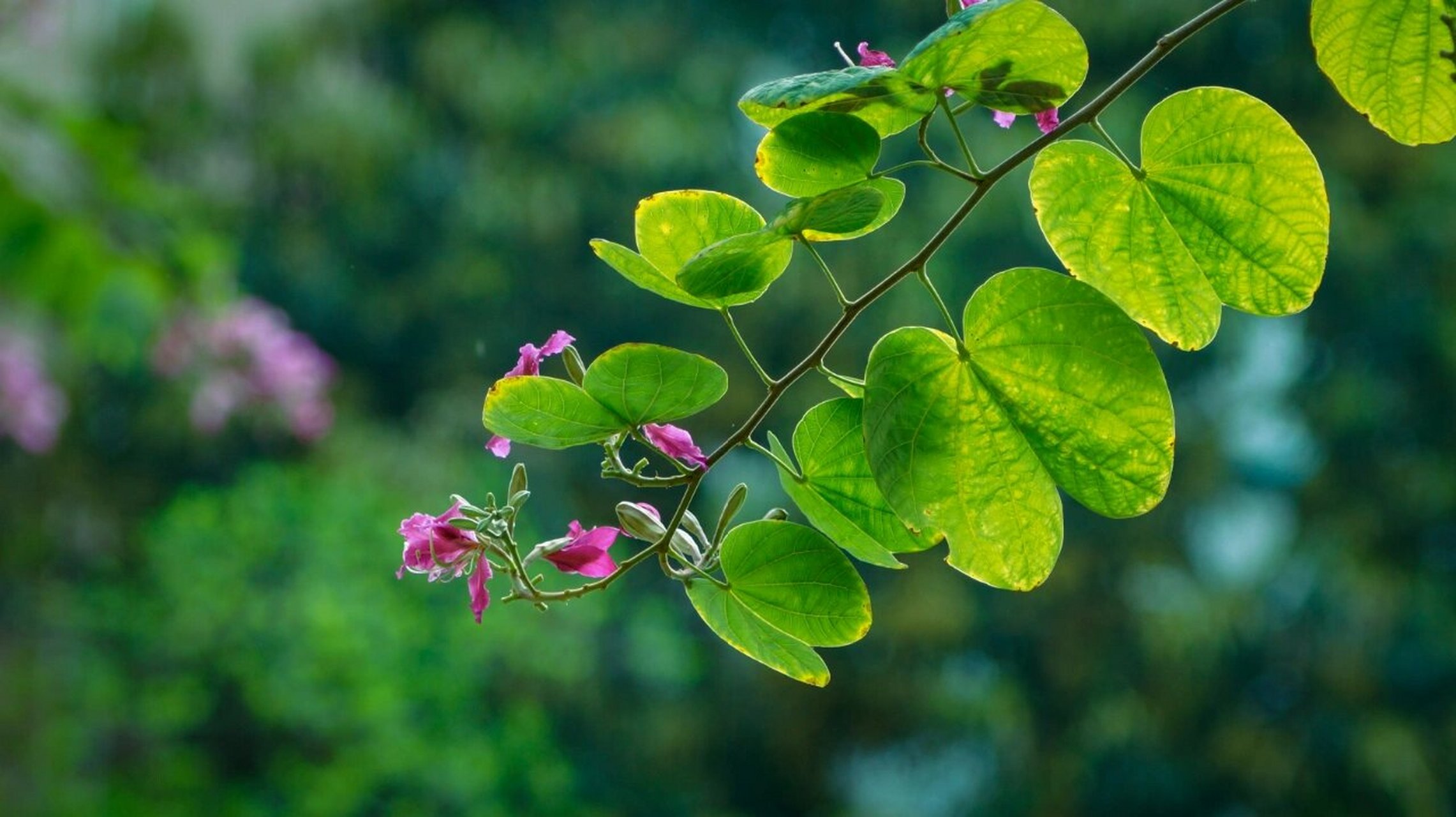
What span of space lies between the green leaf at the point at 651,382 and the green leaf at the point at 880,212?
0.11 ft

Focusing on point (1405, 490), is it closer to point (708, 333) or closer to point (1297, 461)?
point (1297, 461)

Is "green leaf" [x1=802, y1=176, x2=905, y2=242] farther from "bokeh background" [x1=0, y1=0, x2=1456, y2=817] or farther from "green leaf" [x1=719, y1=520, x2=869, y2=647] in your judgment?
"bokeh background" [x1=0, y1=0, x2=1456, y2=817]

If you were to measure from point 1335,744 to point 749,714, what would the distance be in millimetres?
1426

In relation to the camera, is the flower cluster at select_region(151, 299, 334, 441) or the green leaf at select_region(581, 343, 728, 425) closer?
the green leaf at select_region(581, 343, 728, 425)

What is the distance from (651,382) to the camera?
0.87 ft

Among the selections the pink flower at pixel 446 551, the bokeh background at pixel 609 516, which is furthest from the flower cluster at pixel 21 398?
the pink flower at pixel 446 551

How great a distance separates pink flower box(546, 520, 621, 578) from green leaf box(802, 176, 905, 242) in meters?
0.08

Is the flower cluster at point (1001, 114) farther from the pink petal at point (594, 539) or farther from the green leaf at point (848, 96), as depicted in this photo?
the pink petal at point (594, 539)

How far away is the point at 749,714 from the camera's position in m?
3.33

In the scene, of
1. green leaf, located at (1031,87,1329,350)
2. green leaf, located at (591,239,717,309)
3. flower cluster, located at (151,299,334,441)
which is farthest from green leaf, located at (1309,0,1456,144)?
flower cluster, located at (151,299,334,441)

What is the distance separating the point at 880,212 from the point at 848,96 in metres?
0.02

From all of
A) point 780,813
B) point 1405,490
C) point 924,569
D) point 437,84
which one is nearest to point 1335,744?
point 1405,490

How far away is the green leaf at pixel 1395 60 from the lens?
0.95 feet

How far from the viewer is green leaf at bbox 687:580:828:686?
27 cm
